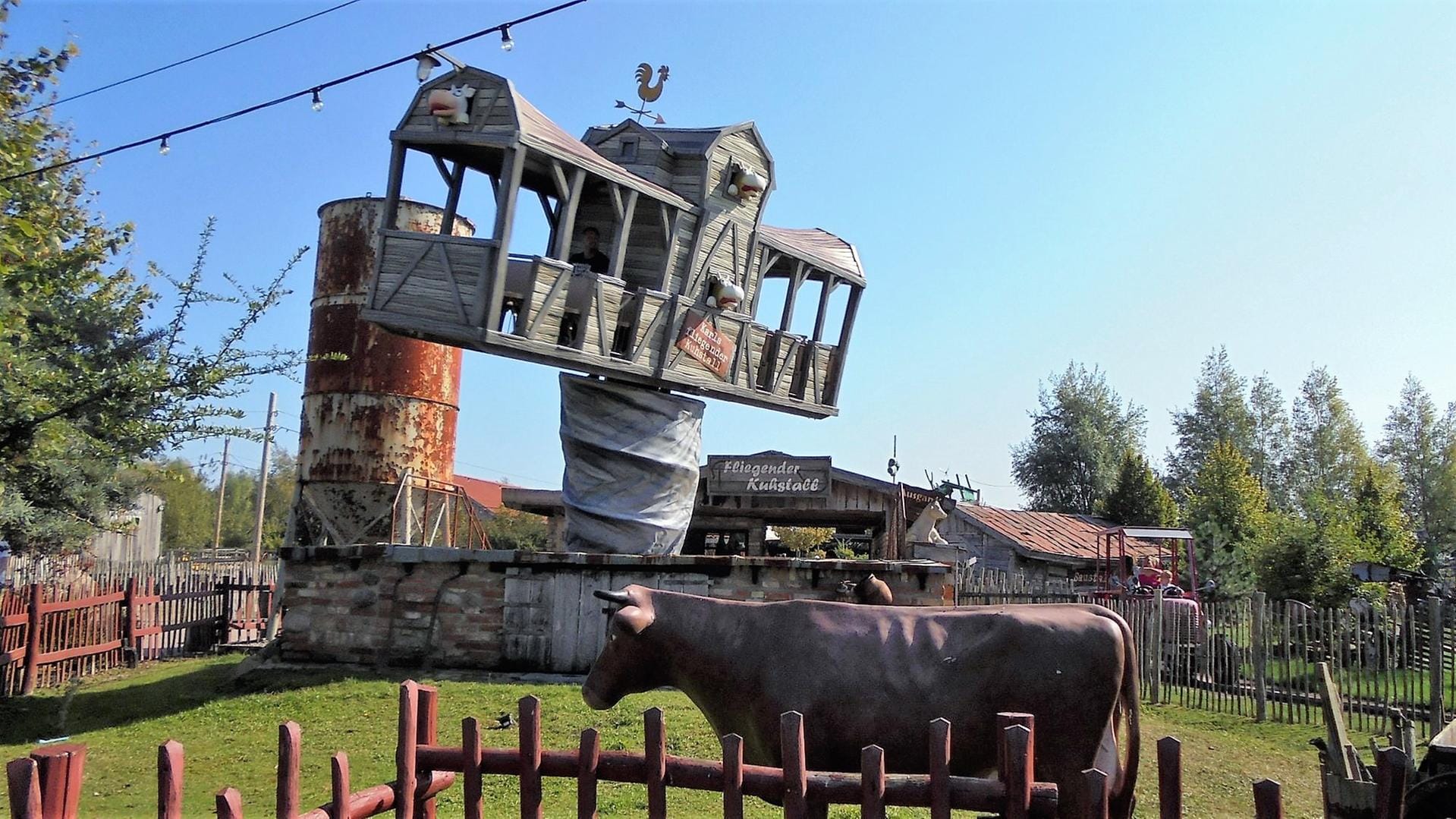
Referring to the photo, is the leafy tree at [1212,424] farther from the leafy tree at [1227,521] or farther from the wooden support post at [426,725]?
the wooden support post at [426,725]

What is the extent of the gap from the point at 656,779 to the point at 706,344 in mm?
9363

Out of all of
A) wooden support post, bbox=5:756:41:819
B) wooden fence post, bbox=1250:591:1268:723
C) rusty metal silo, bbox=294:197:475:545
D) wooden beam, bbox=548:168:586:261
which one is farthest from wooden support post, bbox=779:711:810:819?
rusty metal silo, bbox=294:197:475:545

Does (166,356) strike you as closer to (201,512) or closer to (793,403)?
(793,403)

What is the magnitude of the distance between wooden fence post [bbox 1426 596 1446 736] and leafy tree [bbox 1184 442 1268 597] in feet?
65.1

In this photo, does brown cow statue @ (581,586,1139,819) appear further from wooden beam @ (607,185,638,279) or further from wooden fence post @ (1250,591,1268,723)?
wooden fence post @ (1250,591,1268,723)

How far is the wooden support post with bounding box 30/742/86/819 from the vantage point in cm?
403

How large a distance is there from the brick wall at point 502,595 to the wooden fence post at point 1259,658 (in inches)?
250

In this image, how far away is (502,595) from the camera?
13.4m

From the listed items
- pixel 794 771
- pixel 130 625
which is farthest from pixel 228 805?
pixel 130 625

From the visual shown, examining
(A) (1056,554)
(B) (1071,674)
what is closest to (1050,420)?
(A) (1056,554)

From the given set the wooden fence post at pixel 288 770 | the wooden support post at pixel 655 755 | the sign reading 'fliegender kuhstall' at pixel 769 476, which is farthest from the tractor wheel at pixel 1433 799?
the sign reading 'fliegender kuhstall' at pixel 769 476

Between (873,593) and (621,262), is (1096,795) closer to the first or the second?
(873,593)

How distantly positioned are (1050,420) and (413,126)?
55.2m

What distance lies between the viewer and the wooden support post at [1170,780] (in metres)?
4.00
